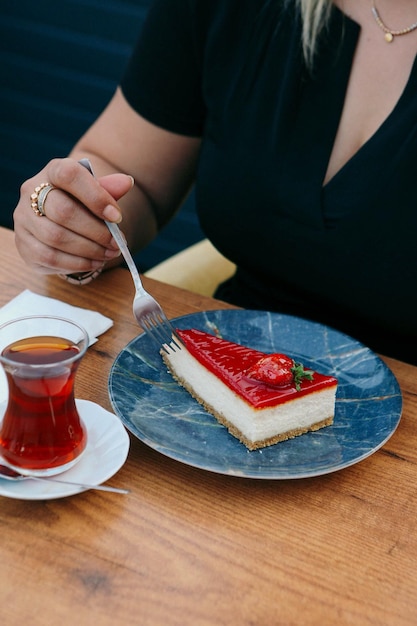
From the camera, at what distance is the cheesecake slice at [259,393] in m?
0.94

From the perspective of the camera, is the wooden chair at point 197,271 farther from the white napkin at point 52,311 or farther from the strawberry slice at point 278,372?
the strawberry slice at point 278,372

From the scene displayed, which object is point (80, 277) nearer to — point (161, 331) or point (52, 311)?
point (52, 311)

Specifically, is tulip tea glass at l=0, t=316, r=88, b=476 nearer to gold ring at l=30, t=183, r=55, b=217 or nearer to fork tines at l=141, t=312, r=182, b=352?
fork tines at l=141, t=312, r=182, b=352

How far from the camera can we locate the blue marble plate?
0.89 meters

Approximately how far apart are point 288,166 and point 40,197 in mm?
451

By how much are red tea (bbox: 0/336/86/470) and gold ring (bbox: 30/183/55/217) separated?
394mm

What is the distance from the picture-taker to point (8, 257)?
139 cm

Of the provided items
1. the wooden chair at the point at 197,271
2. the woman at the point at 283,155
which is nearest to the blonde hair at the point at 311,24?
the woman at the point at 283,155

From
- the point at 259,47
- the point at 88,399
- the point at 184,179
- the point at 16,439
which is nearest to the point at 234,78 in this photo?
the point at 259,47

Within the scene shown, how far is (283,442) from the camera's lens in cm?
96

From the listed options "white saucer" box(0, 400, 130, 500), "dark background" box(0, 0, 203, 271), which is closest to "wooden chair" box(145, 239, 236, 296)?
"white saucer" box(0, 400, 130, 500)

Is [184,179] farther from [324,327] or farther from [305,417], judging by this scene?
[305,417]

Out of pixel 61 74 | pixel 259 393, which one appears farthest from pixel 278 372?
pixel 61 74

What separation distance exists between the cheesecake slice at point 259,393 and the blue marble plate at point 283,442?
0.5 inches
